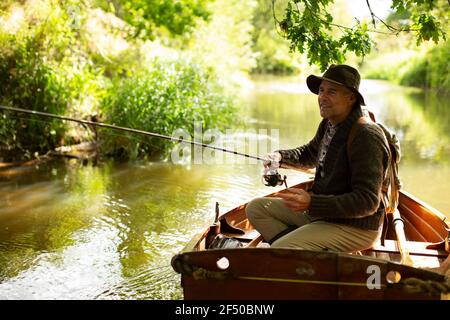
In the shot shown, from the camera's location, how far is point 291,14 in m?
5.21

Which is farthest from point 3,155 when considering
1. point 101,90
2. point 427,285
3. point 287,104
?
point 287,104

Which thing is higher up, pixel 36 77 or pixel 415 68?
pixel 415 68

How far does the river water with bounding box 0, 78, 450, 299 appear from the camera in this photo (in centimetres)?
560

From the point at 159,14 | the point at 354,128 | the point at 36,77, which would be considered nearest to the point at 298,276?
the point at 354,128

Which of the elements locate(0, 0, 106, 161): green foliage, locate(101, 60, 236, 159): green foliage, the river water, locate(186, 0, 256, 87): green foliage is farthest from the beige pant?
locate(186, 0, 256, 87): green foliage

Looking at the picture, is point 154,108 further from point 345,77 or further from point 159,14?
point 345,77

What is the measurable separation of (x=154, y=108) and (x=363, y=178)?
8.07m

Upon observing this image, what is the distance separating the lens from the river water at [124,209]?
18.4 ft

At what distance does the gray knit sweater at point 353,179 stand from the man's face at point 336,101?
6 cm

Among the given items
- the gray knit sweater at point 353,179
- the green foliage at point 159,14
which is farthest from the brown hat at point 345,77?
the green foliage at point 159,14

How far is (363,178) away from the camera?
367cm

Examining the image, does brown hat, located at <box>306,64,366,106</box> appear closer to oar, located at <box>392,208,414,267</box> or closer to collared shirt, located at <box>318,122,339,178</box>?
collared shirt, located at <box>318,122,339,178</box>

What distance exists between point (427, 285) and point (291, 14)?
265 cm
